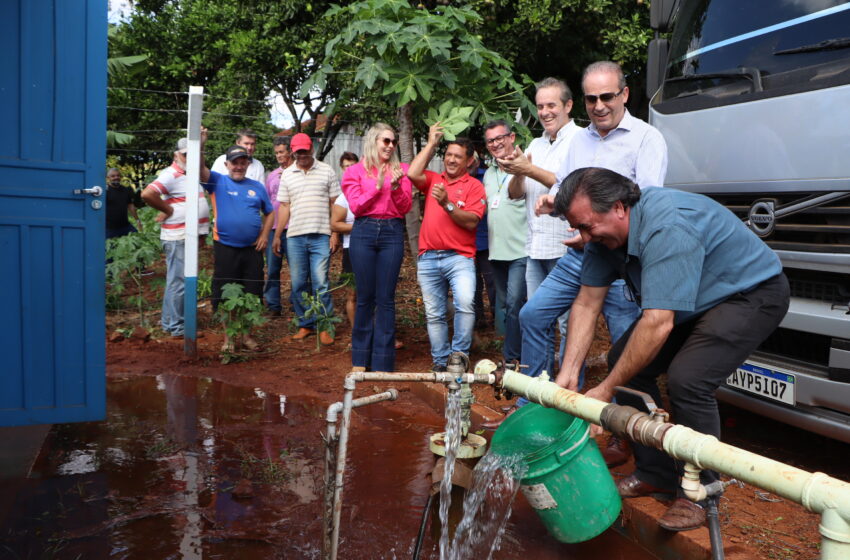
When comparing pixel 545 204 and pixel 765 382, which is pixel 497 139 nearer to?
pixel 545 204

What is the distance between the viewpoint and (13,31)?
3.86 meters

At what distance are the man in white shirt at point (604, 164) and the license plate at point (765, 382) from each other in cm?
67

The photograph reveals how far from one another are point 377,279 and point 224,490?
8.06ft

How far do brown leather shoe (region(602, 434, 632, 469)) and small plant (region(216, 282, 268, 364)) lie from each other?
360 cm

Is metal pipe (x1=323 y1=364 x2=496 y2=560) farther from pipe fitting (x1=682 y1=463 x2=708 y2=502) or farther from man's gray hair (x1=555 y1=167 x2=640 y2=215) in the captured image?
pipe fitting (x1=682 y1=463 x2=708 y2=502)

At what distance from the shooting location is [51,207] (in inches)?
158

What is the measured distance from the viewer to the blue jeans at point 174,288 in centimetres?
754

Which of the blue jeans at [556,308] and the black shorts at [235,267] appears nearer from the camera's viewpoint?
the blue jeans at [556,308]

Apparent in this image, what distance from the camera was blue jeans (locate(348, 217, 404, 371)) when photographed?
5.93m

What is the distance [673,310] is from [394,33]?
12.2 ft

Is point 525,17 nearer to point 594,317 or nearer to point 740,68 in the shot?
point 740,68

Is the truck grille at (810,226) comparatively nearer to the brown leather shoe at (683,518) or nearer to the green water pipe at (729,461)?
the brown leather shoe at (683,518)

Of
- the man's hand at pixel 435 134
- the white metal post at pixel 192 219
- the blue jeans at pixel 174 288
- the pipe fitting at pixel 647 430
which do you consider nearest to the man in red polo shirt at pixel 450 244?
the man's hand at pixel 435 134

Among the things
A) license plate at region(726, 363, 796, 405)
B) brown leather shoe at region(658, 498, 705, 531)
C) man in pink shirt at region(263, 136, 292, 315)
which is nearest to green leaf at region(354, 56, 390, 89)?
man in pink shirt at region(263, 136, 292, 315)
